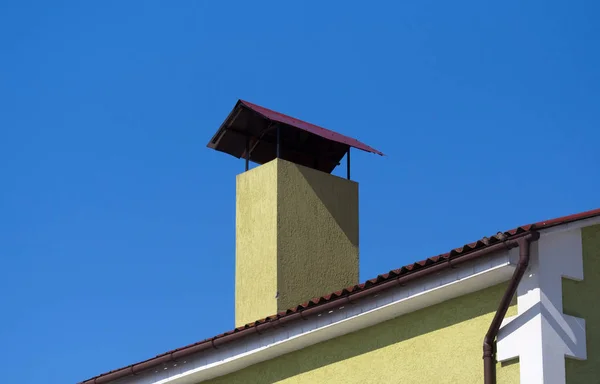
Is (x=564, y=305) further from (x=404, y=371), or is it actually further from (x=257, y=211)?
(x=257, y=211)

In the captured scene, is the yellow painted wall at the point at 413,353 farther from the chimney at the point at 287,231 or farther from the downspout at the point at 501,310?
the chimney at the point at 287,231

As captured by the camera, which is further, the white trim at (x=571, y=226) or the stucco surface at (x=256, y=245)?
the stucco surface at (x=256, y=245)

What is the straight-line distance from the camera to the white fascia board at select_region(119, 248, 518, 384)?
10297 millimetres

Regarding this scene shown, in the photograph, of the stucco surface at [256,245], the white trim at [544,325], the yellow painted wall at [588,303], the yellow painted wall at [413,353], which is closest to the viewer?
the white trim at [544,325]

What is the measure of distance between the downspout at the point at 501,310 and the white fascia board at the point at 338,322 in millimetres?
102

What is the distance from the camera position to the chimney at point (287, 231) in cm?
1537

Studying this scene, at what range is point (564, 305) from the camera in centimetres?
1036

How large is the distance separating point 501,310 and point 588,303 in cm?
103

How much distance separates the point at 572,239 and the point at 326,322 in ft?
8.48

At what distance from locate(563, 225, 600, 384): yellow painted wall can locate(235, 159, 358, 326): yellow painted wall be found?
5328 mm

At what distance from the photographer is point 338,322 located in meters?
11.3

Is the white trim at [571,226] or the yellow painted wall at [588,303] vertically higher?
the white trim at [571,226]

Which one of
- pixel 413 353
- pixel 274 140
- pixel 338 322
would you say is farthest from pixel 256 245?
pixel 413 353

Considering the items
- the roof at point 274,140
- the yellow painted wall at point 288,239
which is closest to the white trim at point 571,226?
the yellow painted wall at point 288,239
